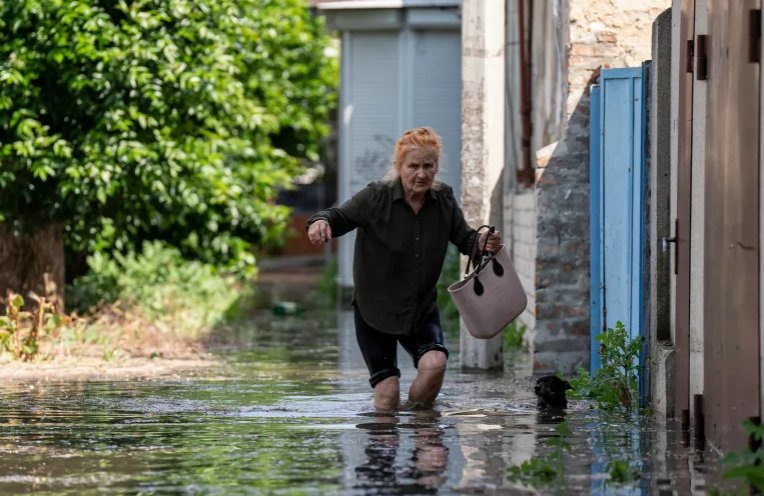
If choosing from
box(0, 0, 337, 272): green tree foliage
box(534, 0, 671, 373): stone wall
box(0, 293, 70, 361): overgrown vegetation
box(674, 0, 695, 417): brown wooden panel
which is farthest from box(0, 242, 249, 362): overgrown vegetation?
box(674, 0, 695, 417): brown wooden panel

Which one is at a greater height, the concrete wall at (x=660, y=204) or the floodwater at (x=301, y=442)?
the concrete wall at (x=660, y=204)

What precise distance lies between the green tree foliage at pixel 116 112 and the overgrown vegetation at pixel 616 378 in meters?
5.46

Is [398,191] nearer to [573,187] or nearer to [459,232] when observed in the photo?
[459,232]

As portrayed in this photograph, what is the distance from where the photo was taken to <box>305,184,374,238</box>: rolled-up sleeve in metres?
7.84

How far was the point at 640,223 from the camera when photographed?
8.55 metres

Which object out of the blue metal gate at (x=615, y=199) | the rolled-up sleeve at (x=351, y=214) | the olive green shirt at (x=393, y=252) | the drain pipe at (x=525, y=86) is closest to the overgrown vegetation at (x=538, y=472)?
the olive green shirt at (x=393, y=252)

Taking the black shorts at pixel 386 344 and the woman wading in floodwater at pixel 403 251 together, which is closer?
the woman wading in floodwater at pixel 403 251

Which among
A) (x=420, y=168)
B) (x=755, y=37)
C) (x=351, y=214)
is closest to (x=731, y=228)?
(x=755, y=37)

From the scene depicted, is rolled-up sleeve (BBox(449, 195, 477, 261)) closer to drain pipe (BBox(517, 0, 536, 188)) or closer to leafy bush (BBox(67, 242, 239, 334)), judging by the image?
drain pipe (BBox(517, 0, 536, 188))

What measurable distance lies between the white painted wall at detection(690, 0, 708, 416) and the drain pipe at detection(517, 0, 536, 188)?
20.6 ft

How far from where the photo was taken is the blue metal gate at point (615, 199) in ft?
29.6

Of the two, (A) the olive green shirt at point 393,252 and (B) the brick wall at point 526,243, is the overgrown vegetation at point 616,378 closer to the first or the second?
(A) the olive green shirt at point 393,252

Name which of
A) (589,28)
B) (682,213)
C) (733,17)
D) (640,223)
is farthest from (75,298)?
(733,17)

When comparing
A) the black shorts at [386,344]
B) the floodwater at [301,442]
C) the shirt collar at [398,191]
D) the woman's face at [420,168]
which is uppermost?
the woman's face at [420,168]
